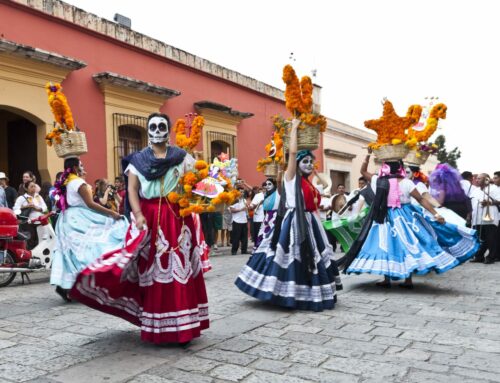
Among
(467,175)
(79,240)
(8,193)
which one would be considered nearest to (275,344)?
(79,240)

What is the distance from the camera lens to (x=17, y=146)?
424 inches

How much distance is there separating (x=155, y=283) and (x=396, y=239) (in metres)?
3.40

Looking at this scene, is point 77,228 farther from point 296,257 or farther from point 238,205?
point 238,205

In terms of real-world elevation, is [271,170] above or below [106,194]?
above

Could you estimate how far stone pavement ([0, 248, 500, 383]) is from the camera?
328 cm

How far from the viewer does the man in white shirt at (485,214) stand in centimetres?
1011

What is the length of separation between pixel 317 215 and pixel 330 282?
2.35 feet

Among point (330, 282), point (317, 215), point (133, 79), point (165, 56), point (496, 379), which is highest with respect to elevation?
point (165, 56)

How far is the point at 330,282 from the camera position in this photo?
5.30 m

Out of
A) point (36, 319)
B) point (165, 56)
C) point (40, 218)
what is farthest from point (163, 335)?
point (165, 56)

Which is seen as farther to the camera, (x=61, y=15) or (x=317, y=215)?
(x=61, y=15)

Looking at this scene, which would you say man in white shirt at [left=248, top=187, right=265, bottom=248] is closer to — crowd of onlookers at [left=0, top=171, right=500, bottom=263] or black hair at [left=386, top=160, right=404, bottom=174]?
crowd of onlookers at [left=0, top=171, right=500, bottom=263]

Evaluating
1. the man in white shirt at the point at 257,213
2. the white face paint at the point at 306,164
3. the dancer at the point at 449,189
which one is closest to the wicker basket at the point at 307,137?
the white face paint at the point at 306,164

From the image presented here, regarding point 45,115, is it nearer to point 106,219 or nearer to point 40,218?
point 40,218
